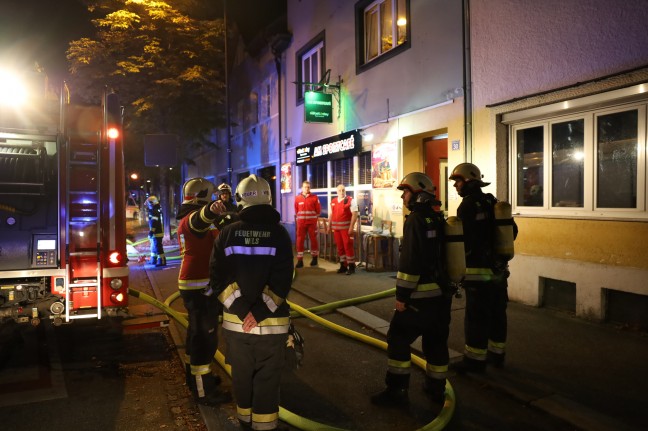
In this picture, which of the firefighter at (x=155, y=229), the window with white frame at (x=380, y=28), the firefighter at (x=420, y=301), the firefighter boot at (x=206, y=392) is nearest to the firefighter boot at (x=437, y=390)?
the firefighter at (x=420, y=301)

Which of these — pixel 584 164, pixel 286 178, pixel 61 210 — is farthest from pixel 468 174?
pixel 286 178

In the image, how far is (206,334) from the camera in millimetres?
4141

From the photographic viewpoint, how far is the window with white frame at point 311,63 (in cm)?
1352

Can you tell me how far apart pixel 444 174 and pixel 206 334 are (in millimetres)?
7700

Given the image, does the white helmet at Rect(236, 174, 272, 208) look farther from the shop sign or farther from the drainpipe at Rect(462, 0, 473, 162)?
the shop sign

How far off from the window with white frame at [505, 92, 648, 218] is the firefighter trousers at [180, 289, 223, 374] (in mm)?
5077

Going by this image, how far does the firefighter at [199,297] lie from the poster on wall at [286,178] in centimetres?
1130

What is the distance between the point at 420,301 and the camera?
3.83 meters

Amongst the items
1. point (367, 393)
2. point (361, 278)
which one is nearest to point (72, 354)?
point (367, 393)

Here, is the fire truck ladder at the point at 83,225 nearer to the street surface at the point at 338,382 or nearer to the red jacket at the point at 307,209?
the street surface at the point at 338,382

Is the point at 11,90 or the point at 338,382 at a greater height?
the point at 11,90

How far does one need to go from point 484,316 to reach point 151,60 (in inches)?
651

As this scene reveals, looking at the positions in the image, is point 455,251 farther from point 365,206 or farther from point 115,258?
Answer: point 365,206

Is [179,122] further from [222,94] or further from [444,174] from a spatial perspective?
[444,174]
